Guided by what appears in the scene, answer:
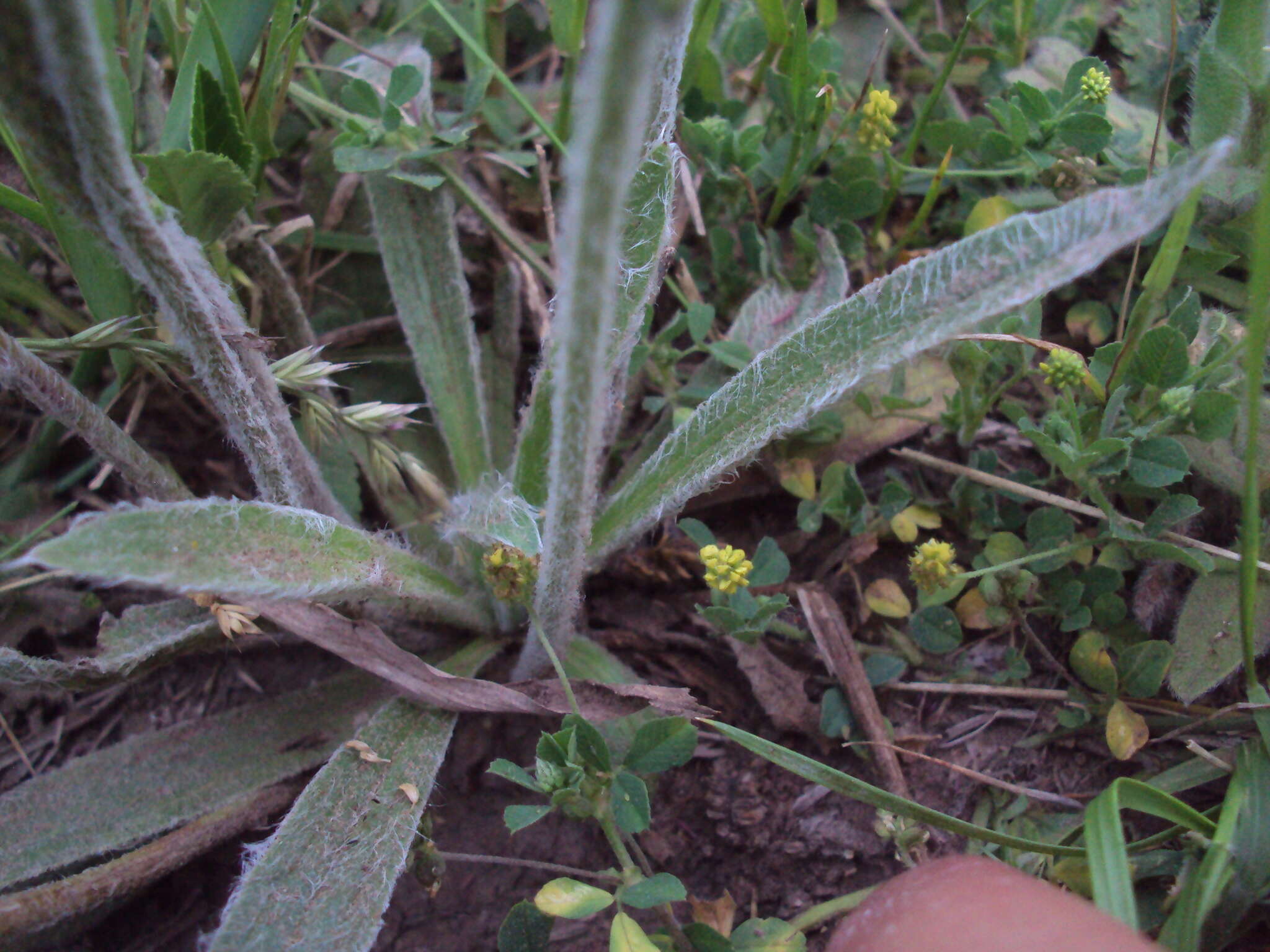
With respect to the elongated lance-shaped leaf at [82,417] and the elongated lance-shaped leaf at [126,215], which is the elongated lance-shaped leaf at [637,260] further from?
the elongated lance-shaped leaf at [82,417]

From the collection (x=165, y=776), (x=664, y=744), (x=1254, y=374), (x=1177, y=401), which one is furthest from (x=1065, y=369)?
(x=165, y=776)

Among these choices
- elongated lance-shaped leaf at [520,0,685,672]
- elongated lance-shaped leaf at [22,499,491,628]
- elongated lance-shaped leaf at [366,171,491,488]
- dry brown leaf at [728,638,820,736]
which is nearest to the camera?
elongated lance-shaped leaf at [520,0,685,672]

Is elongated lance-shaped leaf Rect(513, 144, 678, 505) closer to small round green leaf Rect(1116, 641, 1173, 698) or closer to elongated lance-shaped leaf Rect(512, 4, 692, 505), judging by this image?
elongated lance-shaped leaf Rect(512, 4, 692, 505)

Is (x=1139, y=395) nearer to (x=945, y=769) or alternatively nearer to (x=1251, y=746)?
(x=1251, y=746)

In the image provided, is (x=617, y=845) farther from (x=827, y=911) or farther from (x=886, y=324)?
(x=886, y=324)

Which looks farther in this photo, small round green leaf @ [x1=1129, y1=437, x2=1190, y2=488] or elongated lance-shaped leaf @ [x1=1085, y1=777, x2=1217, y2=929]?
small round green leaf @ [x1=1129, y1=437, x2=1190, y2=488]

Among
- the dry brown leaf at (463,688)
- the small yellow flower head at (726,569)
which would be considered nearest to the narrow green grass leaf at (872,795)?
the dry brown leaf at (463,688)

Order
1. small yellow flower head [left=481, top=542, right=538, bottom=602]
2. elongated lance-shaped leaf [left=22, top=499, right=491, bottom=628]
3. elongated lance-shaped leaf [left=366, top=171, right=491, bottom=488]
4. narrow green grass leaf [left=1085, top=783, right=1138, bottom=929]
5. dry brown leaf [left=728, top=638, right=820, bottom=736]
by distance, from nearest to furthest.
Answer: elongated lance-shaped leaf [left=22, top=499, right=491, bottom=628]
narrow green grass leaf [left=1085, top=783, right=1138, bottom=929]
small yellow flower head [left=481, top=542, right=538, bottom=602]
dry brown leaf [left=728, top=638, right=820, bottom=736]
elongated lance-shaped leaf [left=366, top=171, right=491, bottom=488]

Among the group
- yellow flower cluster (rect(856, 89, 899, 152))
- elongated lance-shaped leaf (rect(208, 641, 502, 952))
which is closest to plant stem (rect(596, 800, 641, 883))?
elongated lance-shaped leaf (rect(208, 641, 502, 952))
